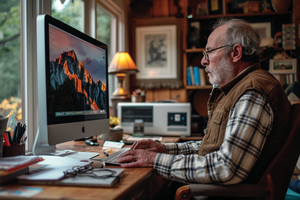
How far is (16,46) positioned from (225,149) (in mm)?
1320

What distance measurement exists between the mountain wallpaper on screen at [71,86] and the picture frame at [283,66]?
2.27 meters

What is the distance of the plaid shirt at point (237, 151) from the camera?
0.86 meters

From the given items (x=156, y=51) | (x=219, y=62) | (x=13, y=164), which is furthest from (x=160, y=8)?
(x=13, y=164)

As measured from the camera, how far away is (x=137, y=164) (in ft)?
3.20

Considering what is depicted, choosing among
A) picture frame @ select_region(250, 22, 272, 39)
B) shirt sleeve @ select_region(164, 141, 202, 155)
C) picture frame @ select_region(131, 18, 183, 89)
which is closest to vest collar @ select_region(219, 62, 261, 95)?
shirt sleeve @ select_region(164, 141, 202, 155)

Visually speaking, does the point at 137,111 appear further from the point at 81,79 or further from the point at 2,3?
the point at 2,3

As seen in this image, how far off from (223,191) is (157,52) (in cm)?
250

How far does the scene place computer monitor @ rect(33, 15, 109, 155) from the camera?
93 cm

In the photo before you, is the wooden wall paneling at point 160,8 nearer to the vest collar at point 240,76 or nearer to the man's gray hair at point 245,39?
the man's gray hair at point 245,39

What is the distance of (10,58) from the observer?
4.83ft

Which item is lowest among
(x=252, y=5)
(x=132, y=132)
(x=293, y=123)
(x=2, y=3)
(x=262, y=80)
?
(x=132, y=132)

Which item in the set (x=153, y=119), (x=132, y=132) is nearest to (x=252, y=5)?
(x=153, y=119)

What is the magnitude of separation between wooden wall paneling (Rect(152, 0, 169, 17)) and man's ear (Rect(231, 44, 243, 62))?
225cm

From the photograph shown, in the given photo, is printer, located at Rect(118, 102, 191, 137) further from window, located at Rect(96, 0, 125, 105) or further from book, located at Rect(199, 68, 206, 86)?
book, located at Rect(199, 68, 206, 86)
